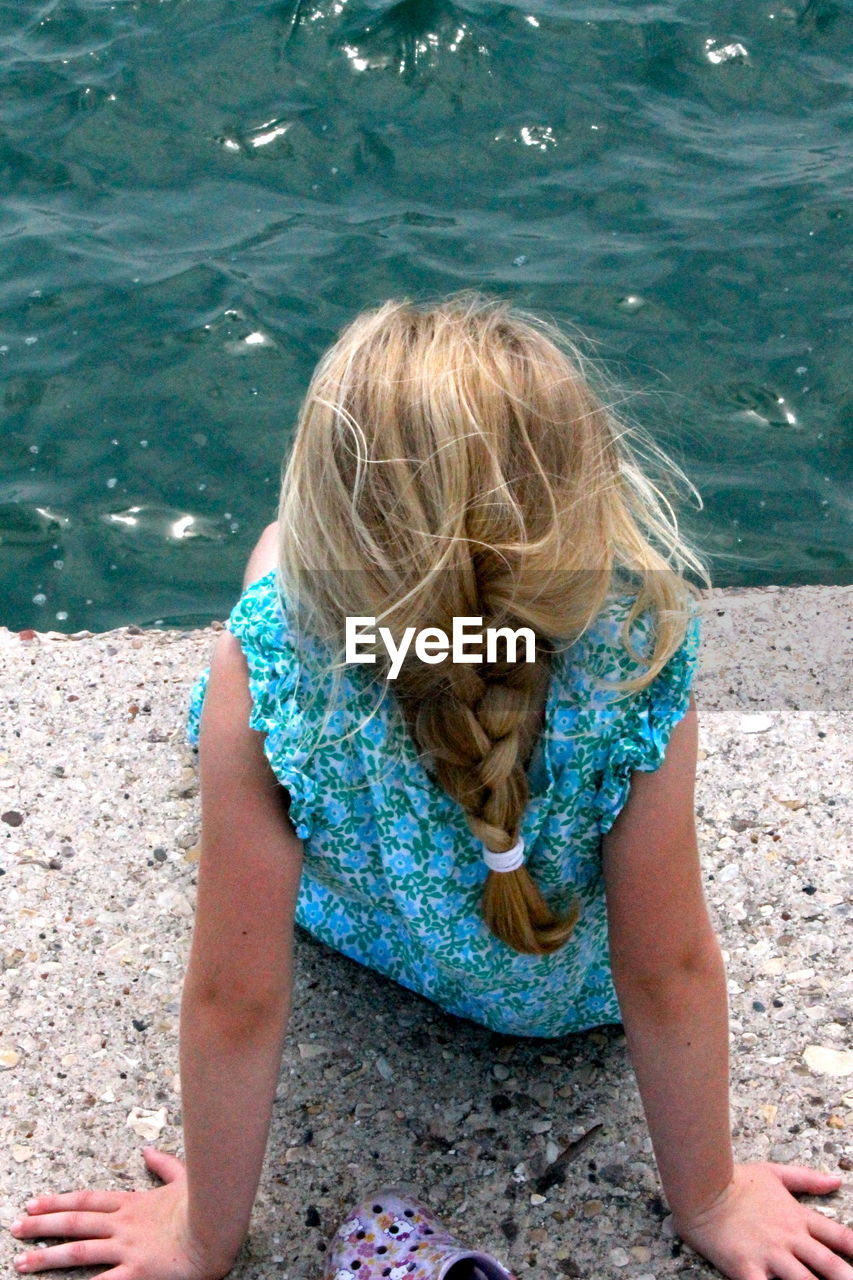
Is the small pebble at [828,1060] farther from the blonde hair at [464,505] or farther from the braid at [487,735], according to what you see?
the blonde hair at [464,505]

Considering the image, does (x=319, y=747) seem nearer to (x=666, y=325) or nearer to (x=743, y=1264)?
(x=743, y=1264)

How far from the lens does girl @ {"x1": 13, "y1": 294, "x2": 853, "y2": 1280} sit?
4.73ft

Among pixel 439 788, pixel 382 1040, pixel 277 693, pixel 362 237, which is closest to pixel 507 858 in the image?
pixel 439 788

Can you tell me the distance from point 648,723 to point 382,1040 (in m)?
0.81

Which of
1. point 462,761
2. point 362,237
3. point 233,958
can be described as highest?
point 462,761

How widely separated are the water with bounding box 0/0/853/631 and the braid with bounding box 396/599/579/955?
2.09m

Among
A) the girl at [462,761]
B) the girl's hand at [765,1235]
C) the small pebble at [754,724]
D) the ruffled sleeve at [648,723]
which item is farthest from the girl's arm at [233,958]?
the small pebble at [754,724]

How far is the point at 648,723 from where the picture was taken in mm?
1648

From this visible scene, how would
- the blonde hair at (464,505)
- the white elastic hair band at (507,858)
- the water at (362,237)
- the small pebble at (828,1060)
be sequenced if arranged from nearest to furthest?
the blonde hair at (464,505) → the white elastic hair band at (507,858) → the small pebble at (828,1060) → the water at (362,237)

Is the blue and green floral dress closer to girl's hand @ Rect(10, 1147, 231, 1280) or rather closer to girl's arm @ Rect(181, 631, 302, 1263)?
girl's arm @ Rect(181, 631, 302, 1263)

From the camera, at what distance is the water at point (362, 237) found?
3861mm

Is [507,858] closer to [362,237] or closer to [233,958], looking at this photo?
[233,958]

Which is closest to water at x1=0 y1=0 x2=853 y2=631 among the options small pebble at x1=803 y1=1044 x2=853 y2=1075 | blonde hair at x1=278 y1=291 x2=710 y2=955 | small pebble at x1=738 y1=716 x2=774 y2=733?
small pebble at x1=738 y1=716 x2=774 y2=733

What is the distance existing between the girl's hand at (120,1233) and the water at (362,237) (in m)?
1.91
